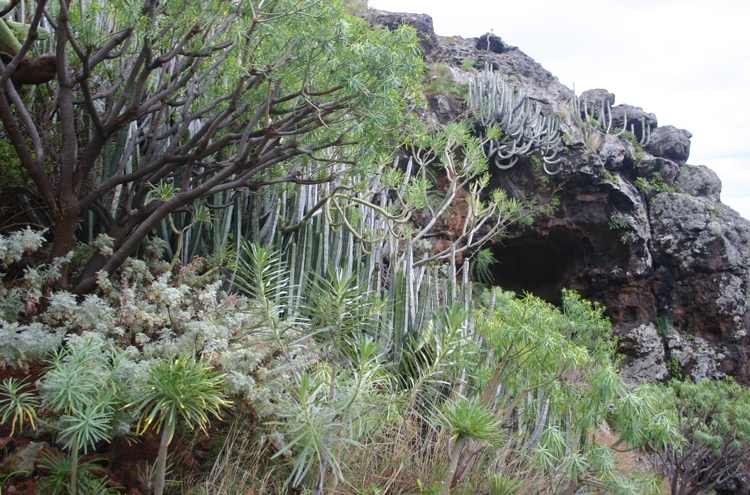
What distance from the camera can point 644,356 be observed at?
26.7ft

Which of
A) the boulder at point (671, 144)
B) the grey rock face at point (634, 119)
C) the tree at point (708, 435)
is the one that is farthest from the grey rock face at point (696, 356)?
the grey rock face at point (634, 119)

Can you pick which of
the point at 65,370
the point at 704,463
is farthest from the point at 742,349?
the point at 65,370

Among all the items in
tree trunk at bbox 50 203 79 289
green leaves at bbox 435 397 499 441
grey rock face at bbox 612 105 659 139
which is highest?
grey rock face at bbox 612 105 659 139

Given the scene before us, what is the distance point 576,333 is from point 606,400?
365 cm

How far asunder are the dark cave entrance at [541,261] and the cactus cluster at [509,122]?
1473 mm

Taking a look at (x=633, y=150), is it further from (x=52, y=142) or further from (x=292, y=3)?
(x=52, y=142)

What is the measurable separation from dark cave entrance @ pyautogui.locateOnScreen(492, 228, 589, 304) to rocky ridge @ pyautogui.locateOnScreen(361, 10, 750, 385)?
43 millimetres

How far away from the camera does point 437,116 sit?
26.5 feet

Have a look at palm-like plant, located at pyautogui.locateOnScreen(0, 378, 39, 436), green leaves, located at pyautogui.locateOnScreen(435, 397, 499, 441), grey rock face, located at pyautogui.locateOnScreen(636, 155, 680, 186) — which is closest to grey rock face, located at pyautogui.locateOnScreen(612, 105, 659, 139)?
grey rock face, located at pyautogui.locateOnScreen(636, 155, 680, 186)

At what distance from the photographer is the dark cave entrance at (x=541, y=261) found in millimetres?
8883

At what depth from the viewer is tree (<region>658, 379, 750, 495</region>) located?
5.95m

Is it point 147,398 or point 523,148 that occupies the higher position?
point 523,148

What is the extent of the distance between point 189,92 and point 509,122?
631 centimetres

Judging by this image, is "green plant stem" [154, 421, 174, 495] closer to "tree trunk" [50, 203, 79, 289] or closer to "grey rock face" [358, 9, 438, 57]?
"tree trunk" [50, 203, 79, 289]
